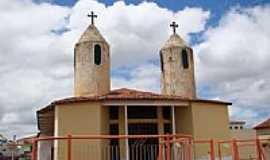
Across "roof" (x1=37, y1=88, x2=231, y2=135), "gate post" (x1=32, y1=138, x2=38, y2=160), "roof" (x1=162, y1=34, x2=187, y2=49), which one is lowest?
"gate post" (x1=32, y1=138, x2=38, y2=160)

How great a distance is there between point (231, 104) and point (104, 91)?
8.16 meters

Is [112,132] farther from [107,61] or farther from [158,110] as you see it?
[107,61]

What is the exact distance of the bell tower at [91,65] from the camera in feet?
82.7

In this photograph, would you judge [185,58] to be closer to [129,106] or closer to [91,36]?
[91,36]

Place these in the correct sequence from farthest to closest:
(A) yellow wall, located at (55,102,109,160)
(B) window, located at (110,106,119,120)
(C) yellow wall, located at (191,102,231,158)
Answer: (B) window, located at (110,106,119,120) → (C) yellow wall, located at (191,102,231,158) → (A) yellow wall, located at (55,102,109,160)

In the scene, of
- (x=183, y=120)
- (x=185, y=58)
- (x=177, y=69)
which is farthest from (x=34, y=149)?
(x=185, y=58)

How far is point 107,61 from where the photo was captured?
85.4ft

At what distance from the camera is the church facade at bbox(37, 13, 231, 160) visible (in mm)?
20000

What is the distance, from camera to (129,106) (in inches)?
877

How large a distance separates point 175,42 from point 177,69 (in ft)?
7.01

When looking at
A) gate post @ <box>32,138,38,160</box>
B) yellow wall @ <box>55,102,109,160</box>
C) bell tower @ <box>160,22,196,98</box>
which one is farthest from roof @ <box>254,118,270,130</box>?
gate post @ <box>32,138,38,160</box>

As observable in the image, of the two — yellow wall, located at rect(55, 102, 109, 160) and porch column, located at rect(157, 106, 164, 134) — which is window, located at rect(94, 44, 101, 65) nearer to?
porch column, located at rect(157, 106, 164, 134)

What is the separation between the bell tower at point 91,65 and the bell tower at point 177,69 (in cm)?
427

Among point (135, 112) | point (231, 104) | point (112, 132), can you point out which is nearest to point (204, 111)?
point (231, 104)
